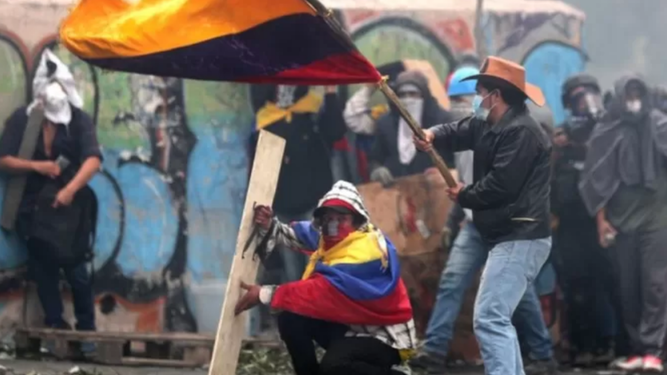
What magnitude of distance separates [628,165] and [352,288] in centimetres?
330

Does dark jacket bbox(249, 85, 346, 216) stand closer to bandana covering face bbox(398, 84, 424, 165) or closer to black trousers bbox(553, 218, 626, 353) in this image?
bandana covering face bbox(398, 84, 424, 165)

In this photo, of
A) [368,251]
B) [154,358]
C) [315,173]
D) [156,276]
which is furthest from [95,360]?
[368,251]

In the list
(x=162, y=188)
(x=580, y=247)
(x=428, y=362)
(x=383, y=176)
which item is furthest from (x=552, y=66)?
(x=162, y=188)

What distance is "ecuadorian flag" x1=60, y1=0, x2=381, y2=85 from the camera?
8.02 metres

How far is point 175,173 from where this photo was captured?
10.9m

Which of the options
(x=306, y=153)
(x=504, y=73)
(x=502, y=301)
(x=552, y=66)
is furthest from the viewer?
(x=552, y=66)

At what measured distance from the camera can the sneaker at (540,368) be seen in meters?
9.87

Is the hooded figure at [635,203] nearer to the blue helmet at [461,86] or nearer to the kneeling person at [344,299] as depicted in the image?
the blue helmet at [461,86]

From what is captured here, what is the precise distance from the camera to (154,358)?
9.96m

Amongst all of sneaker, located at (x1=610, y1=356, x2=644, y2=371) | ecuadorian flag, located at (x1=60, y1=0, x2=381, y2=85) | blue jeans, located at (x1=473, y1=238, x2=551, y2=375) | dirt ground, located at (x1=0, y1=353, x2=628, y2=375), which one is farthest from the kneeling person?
sneaker, located at (x1=610, y1=356, x2=644, y2=371)

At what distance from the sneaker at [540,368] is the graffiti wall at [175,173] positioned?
209 cm

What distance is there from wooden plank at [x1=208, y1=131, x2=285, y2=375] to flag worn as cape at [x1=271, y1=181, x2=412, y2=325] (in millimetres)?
221

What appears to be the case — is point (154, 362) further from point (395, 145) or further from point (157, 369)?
point (395, 145)

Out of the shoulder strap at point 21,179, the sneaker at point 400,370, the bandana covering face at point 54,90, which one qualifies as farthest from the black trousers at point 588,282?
the shoulder strap at point 21,179
